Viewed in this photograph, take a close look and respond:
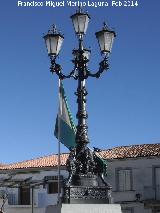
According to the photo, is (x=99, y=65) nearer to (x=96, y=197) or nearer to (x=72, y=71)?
(x=72, y=71)

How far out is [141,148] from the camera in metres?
32.5

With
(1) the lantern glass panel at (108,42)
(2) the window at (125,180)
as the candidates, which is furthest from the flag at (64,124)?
(2) the window at (125,180)

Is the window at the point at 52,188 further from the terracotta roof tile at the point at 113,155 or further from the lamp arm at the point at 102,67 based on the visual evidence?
the lamp arm at the point at 102,67

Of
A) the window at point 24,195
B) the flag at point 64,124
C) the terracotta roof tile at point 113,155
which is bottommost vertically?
the window at point 24,195

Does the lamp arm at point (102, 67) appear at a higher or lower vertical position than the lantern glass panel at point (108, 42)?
lower

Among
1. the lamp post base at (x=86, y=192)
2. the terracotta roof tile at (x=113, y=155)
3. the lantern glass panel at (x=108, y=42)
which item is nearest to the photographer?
the lamp post base at (x=86, y=192)

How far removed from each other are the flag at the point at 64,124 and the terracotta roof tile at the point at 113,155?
1964 centimetres

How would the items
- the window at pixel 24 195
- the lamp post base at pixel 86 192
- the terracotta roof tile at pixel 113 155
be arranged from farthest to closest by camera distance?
1. the window at pixel 24 195
2. the terracotta roof tile at pixel 113 155
3. the lamp post base at pixel 86 192

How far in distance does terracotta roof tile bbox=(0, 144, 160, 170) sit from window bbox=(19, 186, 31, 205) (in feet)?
4.68

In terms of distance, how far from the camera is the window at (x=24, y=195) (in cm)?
3319

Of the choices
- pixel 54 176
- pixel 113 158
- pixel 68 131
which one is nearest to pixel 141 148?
pixel 113 158

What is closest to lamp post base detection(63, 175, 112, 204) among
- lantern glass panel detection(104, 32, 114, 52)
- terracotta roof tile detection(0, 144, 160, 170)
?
lantern glass panel detection(104, 32, 114, 52)

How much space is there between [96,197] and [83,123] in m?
1.39

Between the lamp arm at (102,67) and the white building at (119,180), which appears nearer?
the lamp arm at (102,67)
